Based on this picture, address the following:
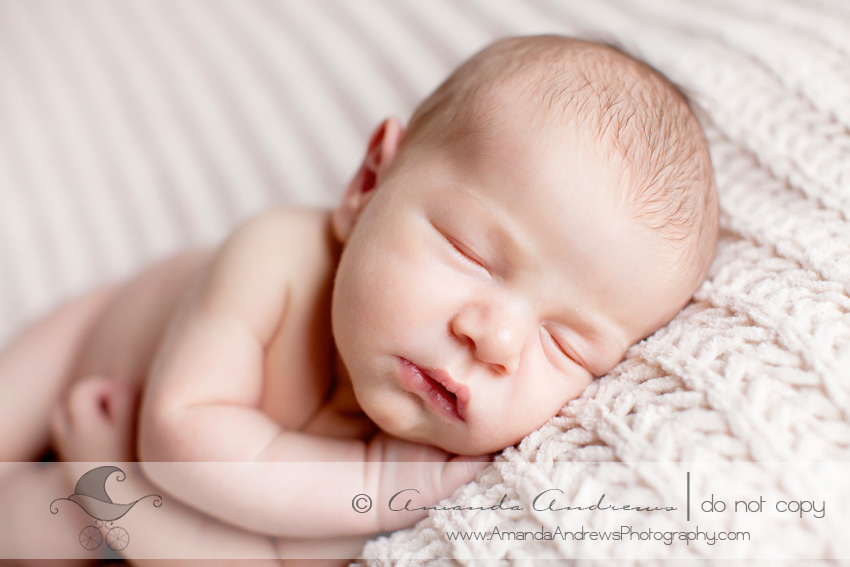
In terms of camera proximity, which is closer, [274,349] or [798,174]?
[798,174]

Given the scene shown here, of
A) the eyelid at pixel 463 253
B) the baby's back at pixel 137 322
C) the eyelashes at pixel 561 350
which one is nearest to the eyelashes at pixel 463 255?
the eyelid at pixel 463 253

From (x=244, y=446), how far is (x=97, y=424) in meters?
0.36

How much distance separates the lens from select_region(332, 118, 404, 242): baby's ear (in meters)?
1.20

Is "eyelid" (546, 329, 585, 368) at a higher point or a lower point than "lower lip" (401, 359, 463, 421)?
higher

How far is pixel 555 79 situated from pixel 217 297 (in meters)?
0.69

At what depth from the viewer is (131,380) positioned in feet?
4.34

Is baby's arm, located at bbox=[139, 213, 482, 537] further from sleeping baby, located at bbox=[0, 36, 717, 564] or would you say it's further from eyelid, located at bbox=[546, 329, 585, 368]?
eyelid, located at bbox=[546, 329, 585, 368]

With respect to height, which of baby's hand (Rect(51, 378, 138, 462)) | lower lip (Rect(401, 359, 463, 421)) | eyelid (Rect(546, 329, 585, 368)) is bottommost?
baby's hand (Rect(51, 378, 138, 462))

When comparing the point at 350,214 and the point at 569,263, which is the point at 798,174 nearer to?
the point at 569,263

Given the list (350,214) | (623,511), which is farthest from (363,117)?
(623,511)

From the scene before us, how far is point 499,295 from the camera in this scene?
3.07ft

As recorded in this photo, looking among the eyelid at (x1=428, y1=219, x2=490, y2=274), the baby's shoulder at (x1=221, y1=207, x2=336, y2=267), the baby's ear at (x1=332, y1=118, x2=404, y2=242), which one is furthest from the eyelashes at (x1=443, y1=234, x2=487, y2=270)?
the baby's shoulder at (x1=221, y1=207, x2=336, y2=267)

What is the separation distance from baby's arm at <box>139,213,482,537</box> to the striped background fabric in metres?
0.10

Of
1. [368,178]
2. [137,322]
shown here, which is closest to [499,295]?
[368,178]
